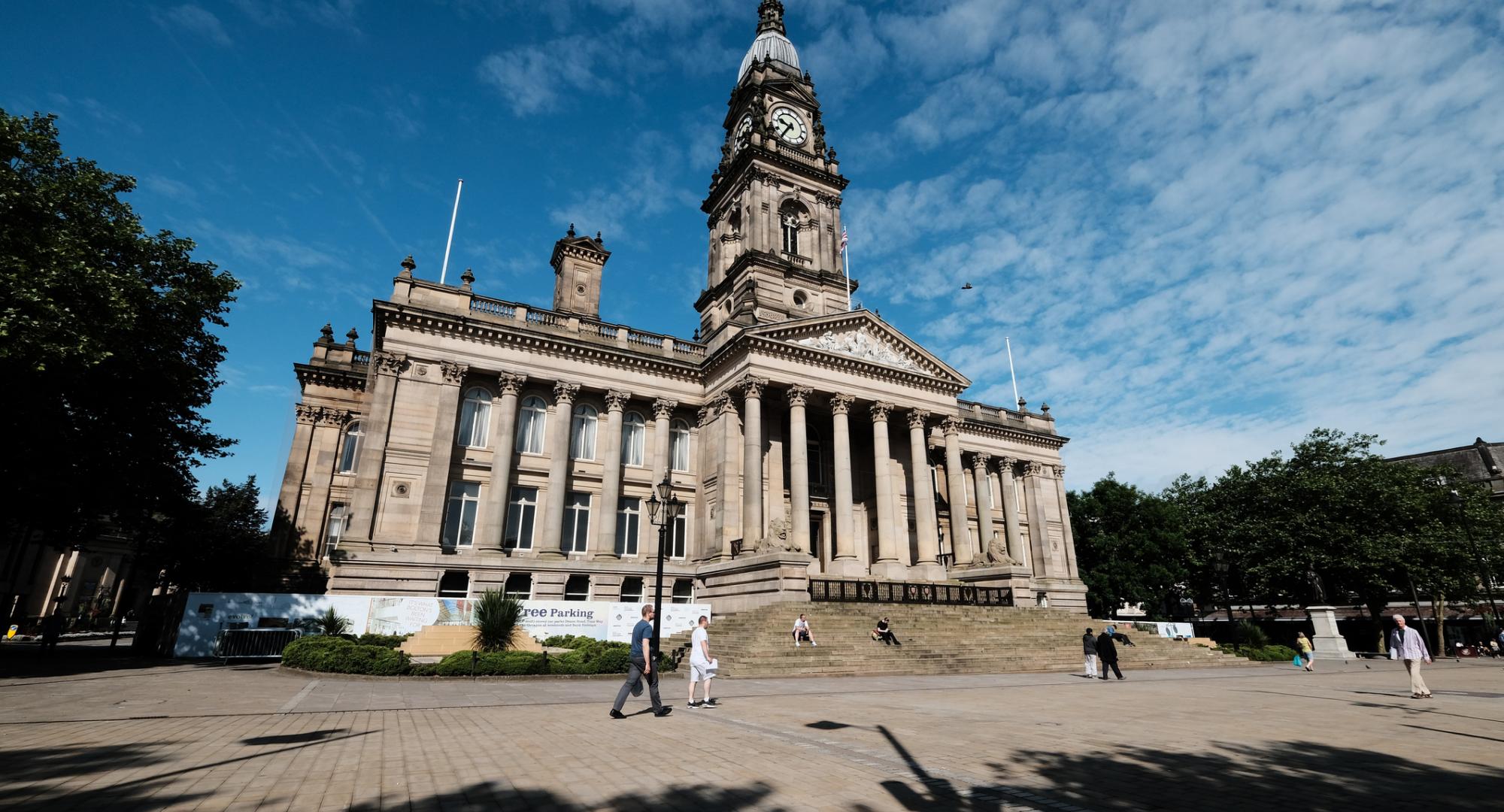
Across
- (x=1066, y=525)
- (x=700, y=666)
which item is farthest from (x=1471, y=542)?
(x=700, y=666)

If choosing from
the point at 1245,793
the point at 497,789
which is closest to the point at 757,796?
the point at 497,789

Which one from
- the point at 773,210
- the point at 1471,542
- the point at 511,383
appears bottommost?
the point at 1471,542

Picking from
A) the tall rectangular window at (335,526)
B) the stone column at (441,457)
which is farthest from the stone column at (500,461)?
the tall rectangular window at (335,526)

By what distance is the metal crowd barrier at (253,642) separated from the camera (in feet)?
71.1

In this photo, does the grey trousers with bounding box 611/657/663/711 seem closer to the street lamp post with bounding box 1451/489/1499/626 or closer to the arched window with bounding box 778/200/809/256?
the arched window with bounding box 778/200/809/256

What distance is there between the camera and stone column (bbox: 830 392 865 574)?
1297 inches

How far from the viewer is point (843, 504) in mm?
33281

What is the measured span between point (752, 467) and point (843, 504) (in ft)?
17.5

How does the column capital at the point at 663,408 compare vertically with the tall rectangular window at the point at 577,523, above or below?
above

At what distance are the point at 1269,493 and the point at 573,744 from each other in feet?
158

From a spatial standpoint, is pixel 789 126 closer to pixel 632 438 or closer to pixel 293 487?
pixel 632 438

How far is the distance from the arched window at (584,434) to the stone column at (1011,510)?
26.8 metres

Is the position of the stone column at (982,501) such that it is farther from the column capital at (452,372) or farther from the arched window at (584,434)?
the column capital at (452,372)

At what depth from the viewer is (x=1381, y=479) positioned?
1550 inches
